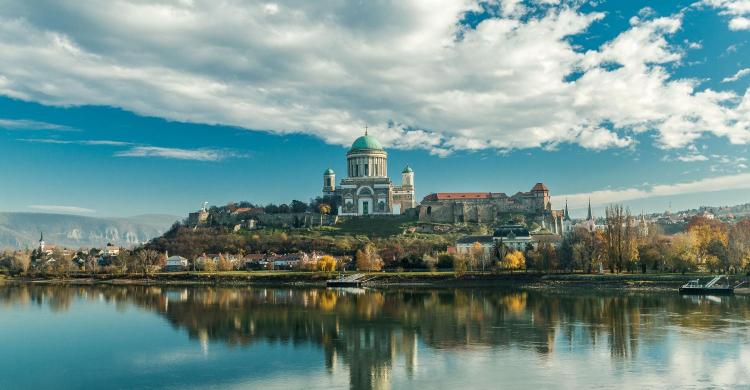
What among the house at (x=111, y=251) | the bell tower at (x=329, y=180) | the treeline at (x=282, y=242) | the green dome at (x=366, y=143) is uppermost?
the green dome at (x=366, y=143)

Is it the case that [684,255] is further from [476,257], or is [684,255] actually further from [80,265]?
[80,265]

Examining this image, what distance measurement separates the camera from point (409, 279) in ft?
180

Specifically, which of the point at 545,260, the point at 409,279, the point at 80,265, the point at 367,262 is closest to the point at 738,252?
the point at 545,260

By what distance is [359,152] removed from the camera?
9456cm

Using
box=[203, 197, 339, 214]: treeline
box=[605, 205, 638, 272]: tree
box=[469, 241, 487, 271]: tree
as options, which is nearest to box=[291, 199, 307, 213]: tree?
box=[203, 197, 339, 214]: treeline

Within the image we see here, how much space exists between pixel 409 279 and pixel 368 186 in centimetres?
3644

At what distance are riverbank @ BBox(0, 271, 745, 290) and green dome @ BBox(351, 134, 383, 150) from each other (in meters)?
35.5

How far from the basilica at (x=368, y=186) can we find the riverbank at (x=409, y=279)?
2839cm

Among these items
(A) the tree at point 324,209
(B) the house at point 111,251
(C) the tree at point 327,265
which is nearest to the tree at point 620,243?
(C) the tree at point 327,265

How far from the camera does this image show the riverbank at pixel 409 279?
46.2 m

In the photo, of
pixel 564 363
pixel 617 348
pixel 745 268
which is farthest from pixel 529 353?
pixel 745 268

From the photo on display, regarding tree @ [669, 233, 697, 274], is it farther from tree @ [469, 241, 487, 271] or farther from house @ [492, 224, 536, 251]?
house @ [492, 224, 536, 251]

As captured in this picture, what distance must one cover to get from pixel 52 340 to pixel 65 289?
101 ft

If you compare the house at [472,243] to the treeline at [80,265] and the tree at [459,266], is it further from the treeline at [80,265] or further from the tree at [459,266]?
the treeline at [80,265]
